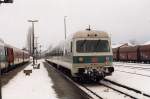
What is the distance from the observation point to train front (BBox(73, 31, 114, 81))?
19859 mm

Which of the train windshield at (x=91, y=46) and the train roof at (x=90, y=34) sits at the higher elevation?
the train roof at (x=90, y=34)

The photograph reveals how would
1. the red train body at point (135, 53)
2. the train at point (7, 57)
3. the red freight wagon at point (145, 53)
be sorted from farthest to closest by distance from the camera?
the red train body at point (135, 53) → the red freight wagon at point (145, 53) → the train at point (7, 57)

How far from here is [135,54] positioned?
59.1 metres

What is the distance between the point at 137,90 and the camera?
15.8 meters

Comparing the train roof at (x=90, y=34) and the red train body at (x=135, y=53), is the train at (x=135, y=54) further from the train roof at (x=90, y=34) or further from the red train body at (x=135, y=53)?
the train roof at (x=90, y=34)

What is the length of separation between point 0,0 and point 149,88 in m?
7.47

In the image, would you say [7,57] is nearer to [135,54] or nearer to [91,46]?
[91,46]

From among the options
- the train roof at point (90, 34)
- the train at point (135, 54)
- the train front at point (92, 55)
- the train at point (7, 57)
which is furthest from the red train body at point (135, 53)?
the train front at point (92, 55)

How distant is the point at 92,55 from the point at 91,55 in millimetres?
52

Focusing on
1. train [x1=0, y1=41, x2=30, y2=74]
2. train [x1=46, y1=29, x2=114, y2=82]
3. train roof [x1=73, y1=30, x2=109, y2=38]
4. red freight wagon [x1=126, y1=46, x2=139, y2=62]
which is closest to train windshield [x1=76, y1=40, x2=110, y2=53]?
train [x1=46, y1=29, x2=114, y2=82]

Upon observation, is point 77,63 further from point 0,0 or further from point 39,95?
point 0,0

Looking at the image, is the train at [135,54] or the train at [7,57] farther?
the train at [135,54]

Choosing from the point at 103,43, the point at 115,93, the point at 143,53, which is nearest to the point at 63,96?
the point at 115,93

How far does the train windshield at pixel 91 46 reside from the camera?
2039 cm
